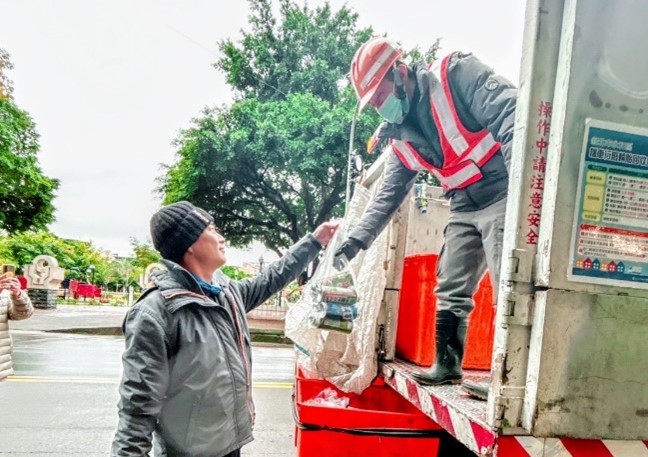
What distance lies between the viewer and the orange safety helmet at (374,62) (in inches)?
89.6

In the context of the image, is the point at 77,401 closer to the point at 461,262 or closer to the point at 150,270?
the point at 461,262

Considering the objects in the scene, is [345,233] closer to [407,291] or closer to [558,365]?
[407,291]

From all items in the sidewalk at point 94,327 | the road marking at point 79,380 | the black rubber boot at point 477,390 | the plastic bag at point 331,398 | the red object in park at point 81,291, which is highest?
the black rubber boot at point 477,390

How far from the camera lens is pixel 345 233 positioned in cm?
291

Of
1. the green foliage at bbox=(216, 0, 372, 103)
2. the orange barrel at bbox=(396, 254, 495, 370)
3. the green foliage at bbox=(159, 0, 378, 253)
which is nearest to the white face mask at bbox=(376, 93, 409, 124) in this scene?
the orange barrel at bbox=(396, 254, 495, 370)

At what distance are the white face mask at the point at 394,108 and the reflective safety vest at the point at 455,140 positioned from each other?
15 centimetres

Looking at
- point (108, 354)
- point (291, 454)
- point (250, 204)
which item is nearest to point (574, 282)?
point (291, 454)

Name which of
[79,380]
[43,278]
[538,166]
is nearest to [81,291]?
[43,278]

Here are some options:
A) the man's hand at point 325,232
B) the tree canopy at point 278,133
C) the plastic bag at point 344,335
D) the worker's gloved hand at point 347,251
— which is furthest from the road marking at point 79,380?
the tree canopy at point 278,133

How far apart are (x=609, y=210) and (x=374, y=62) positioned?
139 centimetres

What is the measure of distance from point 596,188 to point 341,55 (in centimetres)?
1567

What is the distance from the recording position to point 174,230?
6.27 feet

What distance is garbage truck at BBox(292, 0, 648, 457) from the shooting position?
1.20 meters

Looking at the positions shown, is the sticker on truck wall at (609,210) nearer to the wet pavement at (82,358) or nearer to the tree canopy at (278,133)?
the wet pavement at (82,358)
